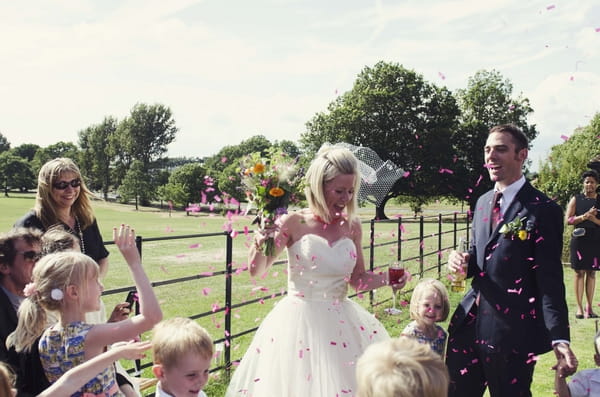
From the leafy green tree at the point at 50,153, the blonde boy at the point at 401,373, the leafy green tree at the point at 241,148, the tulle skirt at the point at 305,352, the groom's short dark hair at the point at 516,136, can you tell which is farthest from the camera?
the leafy green tree at the point at 50,153

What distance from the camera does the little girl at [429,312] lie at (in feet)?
15.6

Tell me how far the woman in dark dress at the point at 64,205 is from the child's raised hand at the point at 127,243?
1687 mm

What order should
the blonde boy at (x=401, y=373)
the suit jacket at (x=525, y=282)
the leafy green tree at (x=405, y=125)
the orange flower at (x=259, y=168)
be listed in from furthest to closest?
the leafy green tree at (x=405, y=125), the orange flower at (x=259, y=168), the suit jacket at (x=525, y=282), the blonde boy at (x=401, y=373)

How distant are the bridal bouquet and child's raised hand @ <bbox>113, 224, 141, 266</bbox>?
127 cm

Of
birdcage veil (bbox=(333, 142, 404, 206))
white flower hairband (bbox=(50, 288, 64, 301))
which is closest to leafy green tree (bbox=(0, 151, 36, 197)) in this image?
birdcage veil (bbox=(333, 142, 404, 206))

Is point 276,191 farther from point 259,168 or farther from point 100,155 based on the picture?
point 100,155

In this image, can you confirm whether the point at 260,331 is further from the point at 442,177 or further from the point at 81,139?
the point at 81,139

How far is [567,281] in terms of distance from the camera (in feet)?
42.7

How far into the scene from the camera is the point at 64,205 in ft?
14.6

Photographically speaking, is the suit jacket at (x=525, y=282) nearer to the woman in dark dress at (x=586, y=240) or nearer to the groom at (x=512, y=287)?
the groom at (x=512, y=287)

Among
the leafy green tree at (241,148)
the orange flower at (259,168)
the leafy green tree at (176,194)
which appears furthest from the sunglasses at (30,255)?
the leafy green tree at (241,148)

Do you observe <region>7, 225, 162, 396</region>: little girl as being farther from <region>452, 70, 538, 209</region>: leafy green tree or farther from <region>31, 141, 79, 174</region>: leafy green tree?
<region>31, 141, 79, 174</region>: leafy green tree

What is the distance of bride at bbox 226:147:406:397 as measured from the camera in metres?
3.91

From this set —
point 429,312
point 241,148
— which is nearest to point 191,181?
point 241,148
